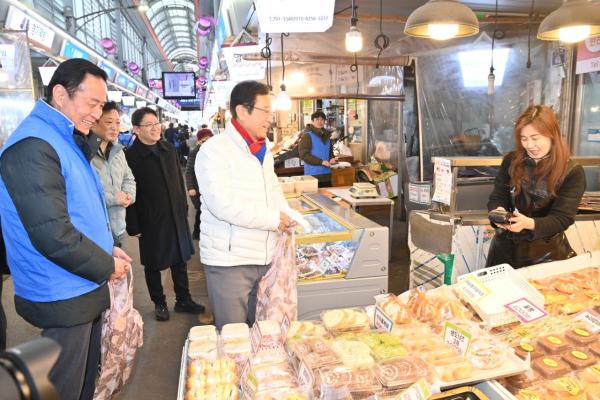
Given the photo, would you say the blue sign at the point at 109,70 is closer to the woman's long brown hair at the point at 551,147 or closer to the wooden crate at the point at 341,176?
the wooden crate at the point at 341,176

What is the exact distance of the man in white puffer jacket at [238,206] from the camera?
234cm

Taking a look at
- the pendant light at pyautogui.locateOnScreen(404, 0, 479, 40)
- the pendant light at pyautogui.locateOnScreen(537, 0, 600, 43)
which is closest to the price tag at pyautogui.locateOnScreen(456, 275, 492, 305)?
the pendant light at pyautogui.locateOnScreen(404, 0, 479, 40)

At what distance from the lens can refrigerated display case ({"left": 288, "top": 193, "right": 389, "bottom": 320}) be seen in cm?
291

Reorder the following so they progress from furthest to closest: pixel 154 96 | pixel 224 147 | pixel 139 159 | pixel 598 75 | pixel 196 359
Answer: pixel 154 96 < pixel 598 75 < pixel 139 159 < pixel 224 147 < pixel 196 359

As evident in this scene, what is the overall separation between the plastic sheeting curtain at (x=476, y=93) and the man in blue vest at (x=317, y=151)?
149 centimetres

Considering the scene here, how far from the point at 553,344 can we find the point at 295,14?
2539 mm

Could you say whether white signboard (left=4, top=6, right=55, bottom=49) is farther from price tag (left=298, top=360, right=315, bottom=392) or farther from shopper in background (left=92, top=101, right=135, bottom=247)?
price tag (left=298, top=360, right=315, bottom=392)

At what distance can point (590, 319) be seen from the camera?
1901 mm

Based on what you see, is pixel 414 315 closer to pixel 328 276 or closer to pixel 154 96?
pixel 328 276

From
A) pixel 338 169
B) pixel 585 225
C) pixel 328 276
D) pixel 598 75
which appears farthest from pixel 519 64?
pixel 328 276

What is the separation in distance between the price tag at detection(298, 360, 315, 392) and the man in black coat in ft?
8.64

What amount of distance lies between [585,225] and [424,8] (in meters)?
1.94

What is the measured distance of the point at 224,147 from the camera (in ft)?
7.77

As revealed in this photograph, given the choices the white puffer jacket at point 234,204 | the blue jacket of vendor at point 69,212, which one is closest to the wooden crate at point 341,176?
the white puffer jacket at point 234,204
